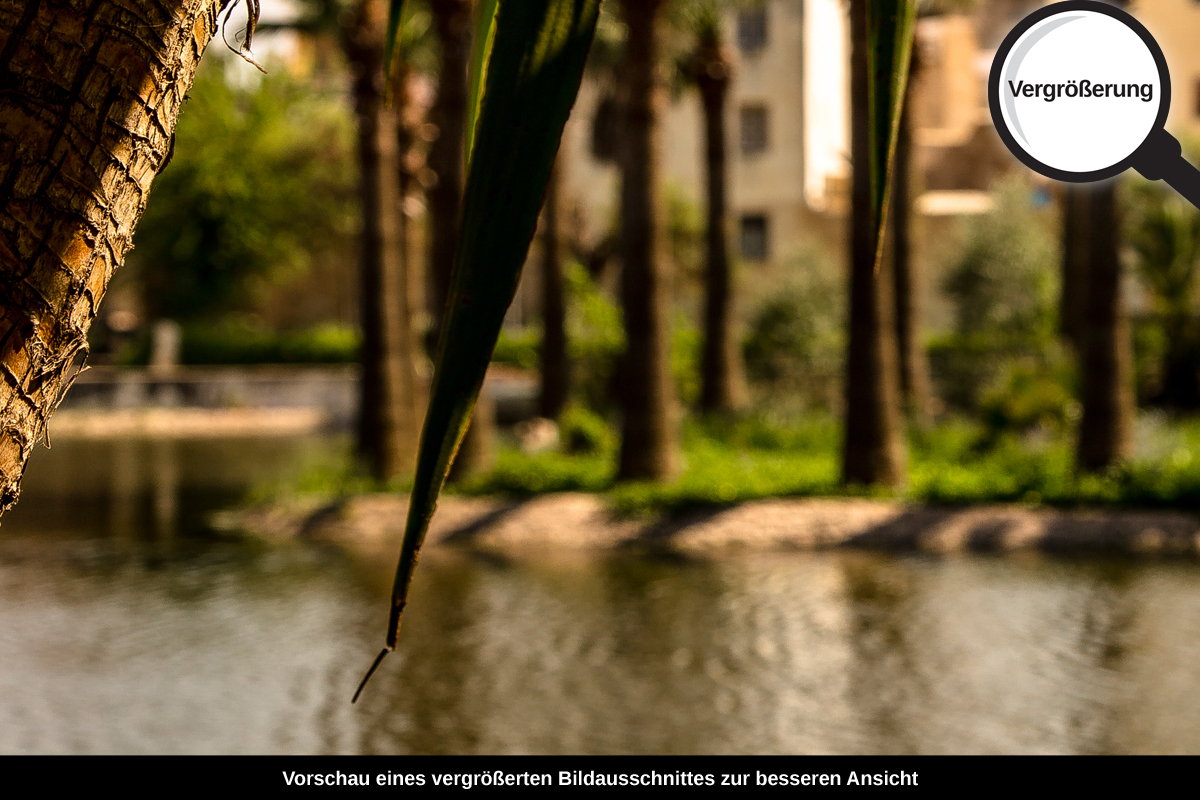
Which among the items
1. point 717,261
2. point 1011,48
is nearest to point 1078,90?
point 1011,48

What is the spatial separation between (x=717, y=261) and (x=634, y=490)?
8354mm

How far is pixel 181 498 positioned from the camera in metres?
20.8

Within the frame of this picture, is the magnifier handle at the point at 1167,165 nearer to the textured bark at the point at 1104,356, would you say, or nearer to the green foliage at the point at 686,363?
the textured bark at the point at 1104,356

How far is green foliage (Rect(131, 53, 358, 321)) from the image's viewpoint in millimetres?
43250

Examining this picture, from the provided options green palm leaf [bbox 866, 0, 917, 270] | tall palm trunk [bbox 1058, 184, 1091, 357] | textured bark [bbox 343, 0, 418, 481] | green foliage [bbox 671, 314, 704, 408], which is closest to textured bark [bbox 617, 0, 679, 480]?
textured bark [bbox 343, 0, 418, 481]

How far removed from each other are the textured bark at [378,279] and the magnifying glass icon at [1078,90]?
1722cm

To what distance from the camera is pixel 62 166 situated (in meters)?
1.41

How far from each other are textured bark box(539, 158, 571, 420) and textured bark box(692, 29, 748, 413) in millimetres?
2415

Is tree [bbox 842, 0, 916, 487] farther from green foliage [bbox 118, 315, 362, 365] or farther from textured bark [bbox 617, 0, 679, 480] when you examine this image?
green foliage [bbox 118, 315, 362, 365]

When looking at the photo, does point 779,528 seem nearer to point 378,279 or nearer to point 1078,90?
point 378,279

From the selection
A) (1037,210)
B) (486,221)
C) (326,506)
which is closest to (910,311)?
(326,506)

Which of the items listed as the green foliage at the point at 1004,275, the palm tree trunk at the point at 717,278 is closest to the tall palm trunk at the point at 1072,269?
the green foliage at the point at 1004,275

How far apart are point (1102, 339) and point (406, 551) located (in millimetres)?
16369
